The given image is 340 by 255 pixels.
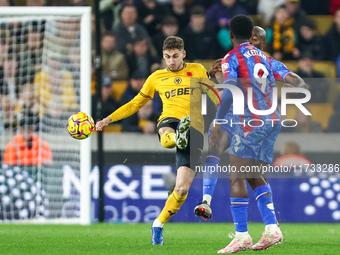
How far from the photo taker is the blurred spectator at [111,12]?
1088cm

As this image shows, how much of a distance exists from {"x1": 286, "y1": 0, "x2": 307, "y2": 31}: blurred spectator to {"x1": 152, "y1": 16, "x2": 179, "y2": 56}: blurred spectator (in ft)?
6.96

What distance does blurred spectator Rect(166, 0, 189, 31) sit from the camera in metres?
11.0

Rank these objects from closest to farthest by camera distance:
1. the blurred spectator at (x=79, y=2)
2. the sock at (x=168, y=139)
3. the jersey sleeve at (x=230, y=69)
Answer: the jersey sleeve at (x=230, y=69), the sock at (x=168, y=139), the blurred spectator at (x=79, y=2)

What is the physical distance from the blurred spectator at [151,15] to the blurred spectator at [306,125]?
327 centimetres

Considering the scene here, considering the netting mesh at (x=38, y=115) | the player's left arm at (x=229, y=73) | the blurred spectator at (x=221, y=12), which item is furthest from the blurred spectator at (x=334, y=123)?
the player's left arm at (x=229, y=73)

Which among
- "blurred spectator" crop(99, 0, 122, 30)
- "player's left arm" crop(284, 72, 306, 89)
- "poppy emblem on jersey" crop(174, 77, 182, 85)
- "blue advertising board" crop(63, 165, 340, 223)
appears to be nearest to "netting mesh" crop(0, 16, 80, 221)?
"blue advertising board" crop(63, 165, 340, 223)

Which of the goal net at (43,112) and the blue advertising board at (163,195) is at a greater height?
the goal net at (43,112)

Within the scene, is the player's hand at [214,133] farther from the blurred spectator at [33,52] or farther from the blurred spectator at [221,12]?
the blurred spectator at [221,12]

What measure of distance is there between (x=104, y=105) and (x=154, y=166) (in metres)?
1.60

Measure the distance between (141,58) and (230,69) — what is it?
5710mm

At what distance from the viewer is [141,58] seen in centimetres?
1036

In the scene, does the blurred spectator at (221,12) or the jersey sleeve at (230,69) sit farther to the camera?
the blurred spectator at (221,12)

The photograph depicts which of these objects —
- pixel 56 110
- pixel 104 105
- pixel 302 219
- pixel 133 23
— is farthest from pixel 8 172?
pixel 302 219

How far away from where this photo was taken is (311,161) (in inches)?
354
